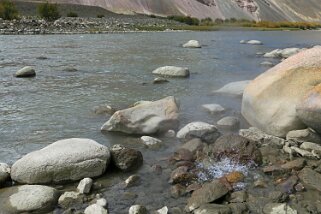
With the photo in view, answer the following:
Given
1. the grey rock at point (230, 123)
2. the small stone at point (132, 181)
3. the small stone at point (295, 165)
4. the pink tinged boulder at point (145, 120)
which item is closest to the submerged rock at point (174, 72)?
the grey rock at point (230, 123)

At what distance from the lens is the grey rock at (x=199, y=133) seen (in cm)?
1004

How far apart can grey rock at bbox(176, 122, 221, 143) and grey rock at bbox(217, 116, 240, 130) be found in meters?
1.09

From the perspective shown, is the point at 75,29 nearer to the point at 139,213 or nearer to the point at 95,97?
the point at 95,97

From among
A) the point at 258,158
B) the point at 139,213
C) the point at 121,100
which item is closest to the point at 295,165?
the point at 258,158

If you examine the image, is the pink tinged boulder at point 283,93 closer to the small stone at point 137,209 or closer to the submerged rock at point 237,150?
the submerged rock at point 237,150

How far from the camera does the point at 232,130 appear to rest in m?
11.2

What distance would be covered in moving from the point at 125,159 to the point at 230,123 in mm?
3970

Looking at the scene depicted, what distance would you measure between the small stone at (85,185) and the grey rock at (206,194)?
1.87 m

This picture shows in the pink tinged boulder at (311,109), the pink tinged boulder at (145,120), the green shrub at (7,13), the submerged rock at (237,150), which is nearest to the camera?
the submerged rock at (237,150)

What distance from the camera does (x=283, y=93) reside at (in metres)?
10.5

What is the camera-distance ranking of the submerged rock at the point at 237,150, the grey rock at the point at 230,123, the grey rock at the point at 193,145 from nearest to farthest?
the submerged rock at the point at 237,150 < the grey rock at the point at 193,145 < the grey rock at the point at 230,123

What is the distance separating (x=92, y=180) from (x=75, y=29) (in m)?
60.9

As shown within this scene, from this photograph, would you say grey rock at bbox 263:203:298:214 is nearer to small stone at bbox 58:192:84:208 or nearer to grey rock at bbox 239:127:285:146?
grey rock at bbox 239:127:285:146

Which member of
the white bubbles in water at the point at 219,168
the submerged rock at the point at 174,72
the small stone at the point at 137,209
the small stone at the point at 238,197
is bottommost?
the submerged rock at the point at 174,72
